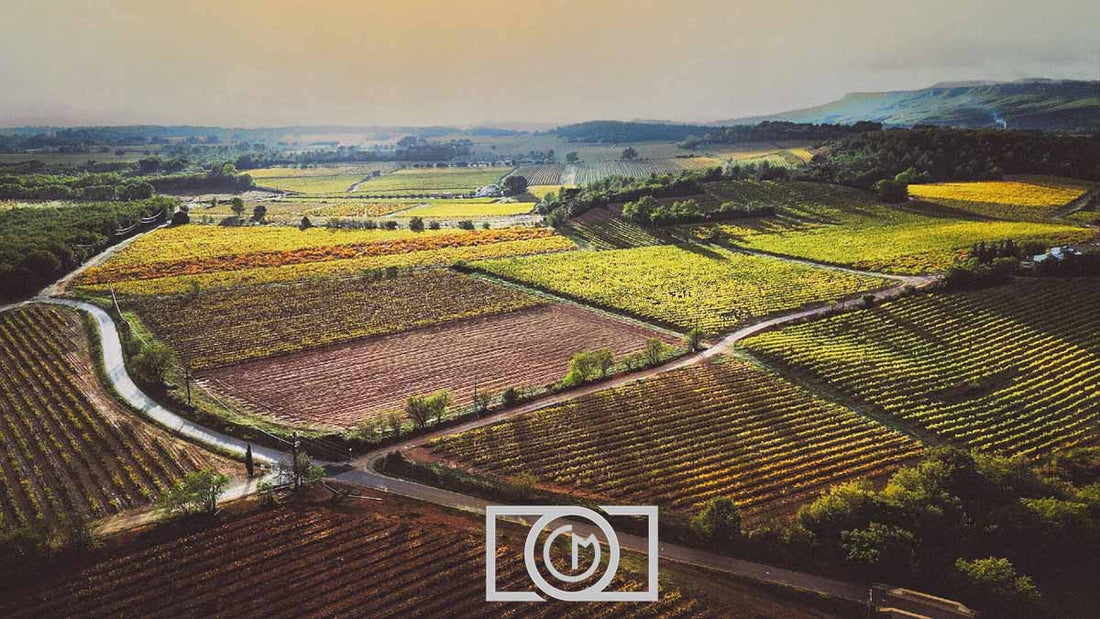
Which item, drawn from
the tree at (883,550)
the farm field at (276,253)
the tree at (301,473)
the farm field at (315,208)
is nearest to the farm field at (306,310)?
the farm field at (276,253)

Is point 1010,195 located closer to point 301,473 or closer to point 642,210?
point 642,210

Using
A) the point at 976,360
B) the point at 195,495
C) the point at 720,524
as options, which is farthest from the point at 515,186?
the point at 720,524

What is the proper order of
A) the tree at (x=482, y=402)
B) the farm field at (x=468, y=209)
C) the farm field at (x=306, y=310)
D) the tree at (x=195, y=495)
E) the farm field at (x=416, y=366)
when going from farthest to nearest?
the farm field at (x=468, y=209)
the farm field at (x=306, y=310)
the farm field at (x=416, y=366)
the tree at (x=482, y=402)
the tree at (x=195, y=495)

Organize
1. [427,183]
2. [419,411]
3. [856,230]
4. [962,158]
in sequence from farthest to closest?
[427,183] → [962,158] → [856,230] → [419,411]

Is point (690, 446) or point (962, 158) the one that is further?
point (962, 158)

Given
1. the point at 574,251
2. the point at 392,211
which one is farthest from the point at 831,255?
the point at 392,211

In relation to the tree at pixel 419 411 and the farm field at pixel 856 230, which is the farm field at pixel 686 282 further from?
the tree at pixel 419 411

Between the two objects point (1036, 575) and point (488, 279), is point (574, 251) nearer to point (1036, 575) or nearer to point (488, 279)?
point (488, 279)
